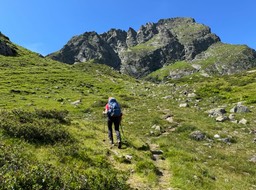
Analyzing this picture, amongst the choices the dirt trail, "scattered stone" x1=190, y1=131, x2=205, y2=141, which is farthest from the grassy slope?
"scattered stone" x1=190, y1=131, x2=205, y2=141

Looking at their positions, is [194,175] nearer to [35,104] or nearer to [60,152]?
[60,152]

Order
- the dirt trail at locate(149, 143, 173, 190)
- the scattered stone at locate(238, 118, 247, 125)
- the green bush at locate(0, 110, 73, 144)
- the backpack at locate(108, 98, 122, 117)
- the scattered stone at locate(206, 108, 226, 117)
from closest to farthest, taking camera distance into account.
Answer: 1. the dirt trail at locate(149, 143, 173, 190)
2. the green bush at locate(0, 110, 73, 144)
3. the backpack at locate(108, 98, 122, 117)
4. the scattered stone at locate(238, 118, 247, 125)
5. the scattered stone at locate(206, 108, 226, 117)

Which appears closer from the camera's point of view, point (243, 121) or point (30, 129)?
point (30, 129)

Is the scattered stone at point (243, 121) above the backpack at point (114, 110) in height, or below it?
below

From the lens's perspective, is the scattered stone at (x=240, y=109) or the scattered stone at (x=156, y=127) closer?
the scattered stone at (x=156, y=127)

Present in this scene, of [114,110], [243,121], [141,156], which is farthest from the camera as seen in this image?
[243,121]

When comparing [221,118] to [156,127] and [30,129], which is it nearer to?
[156,127]

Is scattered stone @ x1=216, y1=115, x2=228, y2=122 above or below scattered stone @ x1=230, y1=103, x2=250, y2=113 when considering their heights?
below

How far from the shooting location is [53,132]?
59.1 ft

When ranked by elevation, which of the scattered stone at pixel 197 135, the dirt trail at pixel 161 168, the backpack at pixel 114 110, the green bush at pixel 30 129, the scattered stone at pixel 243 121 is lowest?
the dirt trail at pixel 161 168

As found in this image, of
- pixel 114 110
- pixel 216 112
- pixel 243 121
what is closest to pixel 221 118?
pixel 243 121

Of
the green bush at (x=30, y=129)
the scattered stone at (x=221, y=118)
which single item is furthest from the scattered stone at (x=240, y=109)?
the green bush at (x=30, y=129)

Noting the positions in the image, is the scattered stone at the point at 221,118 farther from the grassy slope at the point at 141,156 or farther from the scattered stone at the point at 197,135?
the scattered stone at the point at 197,135

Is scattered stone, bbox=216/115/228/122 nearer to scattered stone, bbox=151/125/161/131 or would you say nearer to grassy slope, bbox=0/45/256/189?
grassy slope, bbox=0/45/256/189
